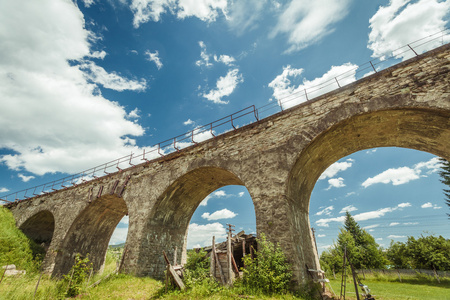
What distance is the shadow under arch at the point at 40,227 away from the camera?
18062mm

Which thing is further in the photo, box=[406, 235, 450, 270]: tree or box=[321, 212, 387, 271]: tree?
box=[321, 212, 387, 271]: tree

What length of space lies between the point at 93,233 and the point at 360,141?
59.3 feet

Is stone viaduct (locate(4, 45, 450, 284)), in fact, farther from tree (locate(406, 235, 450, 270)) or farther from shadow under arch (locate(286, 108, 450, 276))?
tree (locate(406, 235, 450, 270))

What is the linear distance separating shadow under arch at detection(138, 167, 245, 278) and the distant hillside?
8508mm

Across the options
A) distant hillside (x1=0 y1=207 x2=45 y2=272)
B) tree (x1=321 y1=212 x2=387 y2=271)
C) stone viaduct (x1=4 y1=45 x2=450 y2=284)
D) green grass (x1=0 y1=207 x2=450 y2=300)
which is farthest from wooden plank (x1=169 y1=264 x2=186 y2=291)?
tree (x1=321 y1=212 x2=387 y2=271)

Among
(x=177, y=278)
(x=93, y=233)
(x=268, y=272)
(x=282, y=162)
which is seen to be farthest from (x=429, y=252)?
(x=93, y=233)

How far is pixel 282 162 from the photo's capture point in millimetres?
8859

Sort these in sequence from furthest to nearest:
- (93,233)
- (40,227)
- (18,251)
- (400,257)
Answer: (400,257) < (40,227) < (93,233) < (18,251)

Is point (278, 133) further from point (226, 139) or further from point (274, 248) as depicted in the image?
point (274, 248)

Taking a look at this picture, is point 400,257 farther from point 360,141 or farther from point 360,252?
point 360,141

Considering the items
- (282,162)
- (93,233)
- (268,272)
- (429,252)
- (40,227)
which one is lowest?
(268,272)

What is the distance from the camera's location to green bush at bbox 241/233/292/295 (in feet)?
22.6

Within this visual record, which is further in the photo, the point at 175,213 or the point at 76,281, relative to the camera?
the point at 175,213

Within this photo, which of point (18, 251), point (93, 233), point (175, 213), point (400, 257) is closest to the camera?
point (175, 213)
